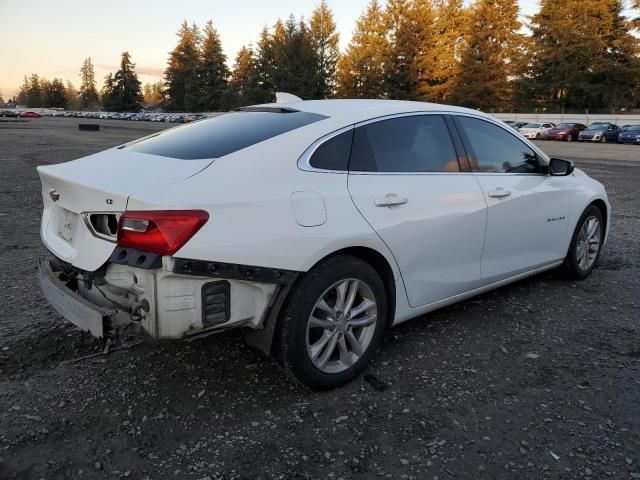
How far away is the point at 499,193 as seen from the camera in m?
3.79

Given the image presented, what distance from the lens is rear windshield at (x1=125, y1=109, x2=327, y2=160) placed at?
2.89 m

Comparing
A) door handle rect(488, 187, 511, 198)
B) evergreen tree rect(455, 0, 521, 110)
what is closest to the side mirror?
door handle rect(488, 187, 511, 198)

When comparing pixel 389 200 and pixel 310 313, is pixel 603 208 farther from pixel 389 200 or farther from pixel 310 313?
pixel 310 313

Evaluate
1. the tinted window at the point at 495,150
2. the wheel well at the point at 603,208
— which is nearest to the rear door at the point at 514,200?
the tinted window at the point at 495,150

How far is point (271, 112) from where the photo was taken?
11.6 ft

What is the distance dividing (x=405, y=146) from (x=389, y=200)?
49 centimetres

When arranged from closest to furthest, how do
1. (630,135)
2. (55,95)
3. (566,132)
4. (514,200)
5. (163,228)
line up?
1. (163,228)
2. (514,200)
3. (630,135)
4. (566,132)
5. (55,95)

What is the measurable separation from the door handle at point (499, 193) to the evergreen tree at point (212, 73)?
78.6m

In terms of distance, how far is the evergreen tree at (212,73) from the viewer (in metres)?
78.8

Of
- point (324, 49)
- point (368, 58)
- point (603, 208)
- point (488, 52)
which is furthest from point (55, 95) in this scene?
point (603, 208)

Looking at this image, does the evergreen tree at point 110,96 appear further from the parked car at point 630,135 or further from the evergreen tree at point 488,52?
the parked car at point 630,135

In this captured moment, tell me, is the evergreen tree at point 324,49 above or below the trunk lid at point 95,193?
above

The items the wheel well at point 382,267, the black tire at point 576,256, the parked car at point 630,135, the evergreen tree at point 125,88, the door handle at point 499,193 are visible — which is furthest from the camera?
the evergreen tree at point 125,88

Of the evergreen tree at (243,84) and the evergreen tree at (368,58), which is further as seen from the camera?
the evergreen tree at (243,84)
